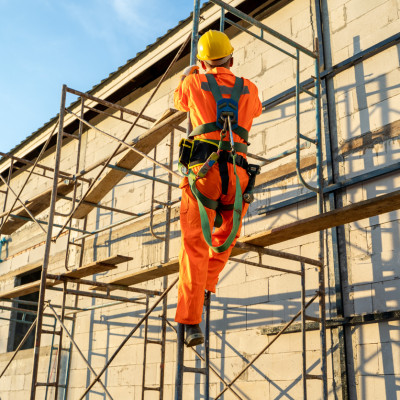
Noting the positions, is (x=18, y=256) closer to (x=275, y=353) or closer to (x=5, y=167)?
(x=5, y=167)

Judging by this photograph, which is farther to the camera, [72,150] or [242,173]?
[72,150]

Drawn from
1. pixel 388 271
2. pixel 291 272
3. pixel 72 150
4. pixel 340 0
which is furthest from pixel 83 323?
pixel 340 0

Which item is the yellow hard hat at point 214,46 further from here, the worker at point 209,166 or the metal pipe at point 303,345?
the metal pipe at point 303,345

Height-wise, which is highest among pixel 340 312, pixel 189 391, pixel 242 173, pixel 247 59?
pixel 247 59

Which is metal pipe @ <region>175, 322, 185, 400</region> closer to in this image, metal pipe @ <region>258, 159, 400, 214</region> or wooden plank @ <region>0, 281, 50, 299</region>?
metal pipe @ <region>258, 159, 400, 214</region>

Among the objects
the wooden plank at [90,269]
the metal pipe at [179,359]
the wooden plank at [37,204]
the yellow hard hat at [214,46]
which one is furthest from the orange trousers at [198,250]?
the wooden plank at [37,204]

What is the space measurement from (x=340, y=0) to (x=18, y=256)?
9498 millimetres

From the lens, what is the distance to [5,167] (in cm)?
1526

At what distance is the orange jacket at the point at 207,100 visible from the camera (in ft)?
14.8

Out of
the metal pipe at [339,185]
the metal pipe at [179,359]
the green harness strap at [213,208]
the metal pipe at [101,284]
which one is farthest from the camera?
the metal pipe at [101,284]

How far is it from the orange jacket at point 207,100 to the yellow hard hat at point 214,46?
118 mm

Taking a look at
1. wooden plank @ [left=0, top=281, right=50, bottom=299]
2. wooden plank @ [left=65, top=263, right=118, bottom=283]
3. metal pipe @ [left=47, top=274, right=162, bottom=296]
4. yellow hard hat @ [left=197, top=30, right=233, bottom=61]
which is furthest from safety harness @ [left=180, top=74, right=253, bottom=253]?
wooden plank @ [left=0, top=281, right=50, bottom=299]

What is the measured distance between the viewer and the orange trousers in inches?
165

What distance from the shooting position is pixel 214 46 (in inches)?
185
